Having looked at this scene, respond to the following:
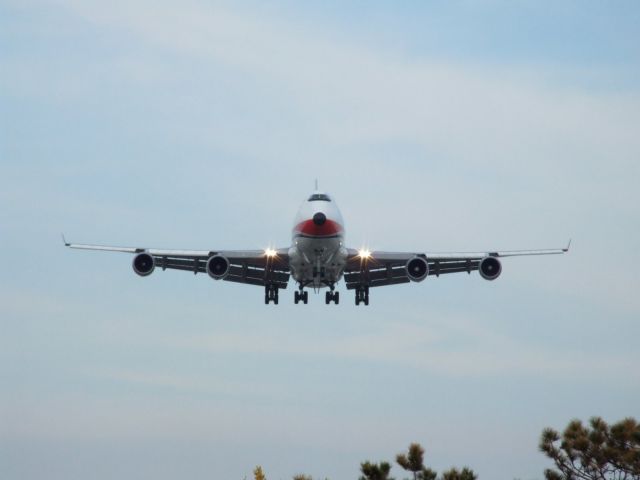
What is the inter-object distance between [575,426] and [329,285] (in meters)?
20.6

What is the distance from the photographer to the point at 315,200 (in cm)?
5947

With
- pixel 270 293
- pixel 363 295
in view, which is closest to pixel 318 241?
pixel 270 293

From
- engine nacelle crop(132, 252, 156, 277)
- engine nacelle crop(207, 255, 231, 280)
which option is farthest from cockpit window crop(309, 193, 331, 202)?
engine nacelle crop(132, 252, 156, 277)

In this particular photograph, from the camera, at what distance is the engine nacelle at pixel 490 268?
64.0 meters

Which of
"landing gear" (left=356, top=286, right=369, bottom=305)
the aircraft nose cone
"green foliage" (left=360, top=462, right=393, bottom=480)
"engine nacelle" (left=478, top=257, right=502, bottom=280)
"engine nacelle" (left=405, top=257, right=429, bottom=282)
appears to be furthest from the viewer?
"landing gear" (left=356, top=286, right=369, bottom=305)

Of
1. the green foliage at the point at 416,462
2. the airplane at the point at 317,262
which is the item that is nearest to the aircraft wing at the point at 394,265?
the airplane at the point at 317,262

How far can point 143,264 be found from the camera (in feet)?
206

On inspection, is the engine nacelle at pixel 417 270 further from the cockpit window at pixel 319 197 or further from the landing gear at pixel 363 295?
the cockpit window at pixel 319 197

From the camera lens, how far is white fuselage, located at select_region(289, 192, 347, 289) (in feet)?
190

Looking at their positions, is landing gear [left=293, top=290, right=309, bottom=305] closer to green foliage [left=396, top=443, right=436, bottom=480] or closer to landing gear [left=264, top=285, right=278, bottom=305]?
landing gear [left=264, top=285, right=278, bottom=305]

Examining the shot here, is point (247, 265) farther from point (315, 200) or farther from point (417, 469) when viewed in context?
point (417, 469)

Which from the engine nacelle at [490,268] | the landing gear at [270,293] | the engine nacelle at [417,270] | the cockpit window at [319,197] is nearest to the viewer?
the cockpit window at [319,197]

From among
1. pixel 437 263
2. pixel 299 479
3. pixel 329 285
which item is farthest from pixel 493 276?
pixel 299 479

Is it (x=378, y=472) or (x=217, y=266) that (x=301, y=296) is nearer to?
(x=217, y=266)
